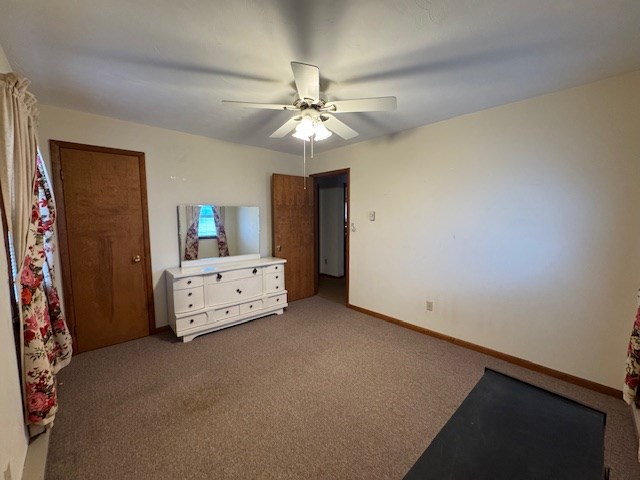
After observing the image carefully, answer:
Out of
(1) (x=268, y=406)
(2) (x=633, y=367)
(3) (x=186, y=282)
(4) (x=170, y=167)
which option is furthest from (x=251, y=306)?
(2) (x=633, y=367)

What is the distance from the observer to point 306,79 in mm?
1538

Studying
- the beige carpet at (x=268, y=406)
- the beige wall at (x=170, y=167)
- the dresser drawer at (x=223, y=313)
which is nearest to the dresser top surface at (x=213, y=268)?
the beige wall at (x=170, y=167)

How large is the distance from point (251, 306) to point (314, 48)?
281 centimetres

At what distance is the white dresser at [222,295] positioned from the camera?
111 inches

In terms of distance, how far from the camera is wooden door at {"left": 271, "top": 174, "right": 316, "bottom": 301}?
3941 millimetres

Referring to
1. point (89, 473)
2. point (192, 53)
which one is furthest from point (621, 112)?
point (89, 473)

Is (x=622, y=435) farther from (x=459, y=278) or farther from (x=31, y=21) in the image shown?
(x=31, y=21)

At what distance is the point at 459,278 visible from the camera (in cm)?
275

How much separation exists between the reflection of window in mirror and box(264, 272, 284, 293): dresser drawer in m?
0.91

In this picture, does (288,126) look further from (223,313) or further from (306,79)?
(223,313)

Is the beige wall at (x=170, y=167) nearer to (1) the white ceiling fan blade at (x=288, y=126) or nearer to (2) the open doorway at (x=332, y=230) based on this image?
(1) the white ceiling fan blade at (x=288, y=126)

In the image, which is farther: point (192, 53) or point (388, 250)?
point (388, 250)

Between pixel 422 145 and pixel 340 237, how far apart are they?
3.10 meters

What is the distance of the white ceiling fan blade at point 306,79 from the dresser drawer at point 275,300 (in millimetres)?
2550
